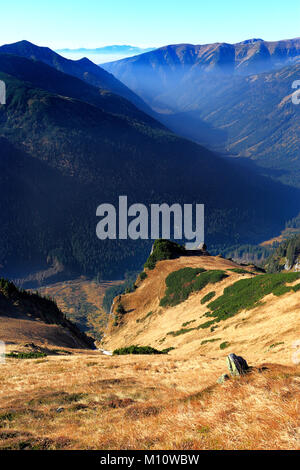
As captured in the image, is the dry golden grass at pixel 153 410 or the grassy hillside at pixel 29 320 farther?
the grassy hillside at pixel 29 320

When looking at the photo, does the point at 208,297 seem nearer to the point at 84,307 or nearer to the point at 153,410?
the point at 153,410

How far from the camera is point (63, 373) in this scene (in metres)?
18.4

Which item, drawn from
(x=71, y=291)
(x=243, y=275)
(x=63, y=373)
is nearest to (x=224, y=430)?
(x=63, y=373)

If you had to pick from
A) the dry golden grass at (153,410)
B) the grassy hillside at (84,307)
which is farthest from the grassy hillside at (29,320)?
the grassy hillside at (84,307)

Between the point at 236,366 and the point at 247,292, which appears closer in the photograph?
the point at 236,366

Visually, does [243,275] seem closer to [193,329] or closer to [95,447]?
[193,329]

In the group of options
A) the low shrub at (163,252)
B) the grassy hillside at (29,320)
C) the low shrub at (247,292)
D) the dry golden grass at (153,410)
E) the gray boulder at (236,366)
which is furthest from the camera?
the low shrub at (163,252)

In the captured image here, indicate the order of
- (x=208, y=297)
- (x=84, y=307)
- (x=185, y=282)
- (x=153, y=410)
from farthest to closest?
(x=84, y=307) < (x=185, y=282) < (x=208, y=297) < (x=153, y=410)

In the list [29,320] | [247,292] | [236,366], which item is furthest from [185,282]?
[236,366]

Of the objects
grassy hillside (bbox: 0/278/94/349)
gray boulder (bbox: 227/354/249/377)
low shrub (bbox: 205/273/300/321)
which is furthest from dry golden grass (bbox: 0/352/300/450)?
low shrub (bbox: 205/273/300/321)

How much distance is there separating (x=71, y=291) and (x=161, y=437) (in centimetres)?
19639

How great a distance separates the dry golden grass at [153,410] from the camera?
8.66 m

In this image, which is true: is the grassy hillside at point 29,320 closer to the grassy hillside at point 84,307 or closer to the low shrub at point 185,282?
the low shrub at point 185,282

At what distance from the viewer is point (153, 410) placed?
449 inches
